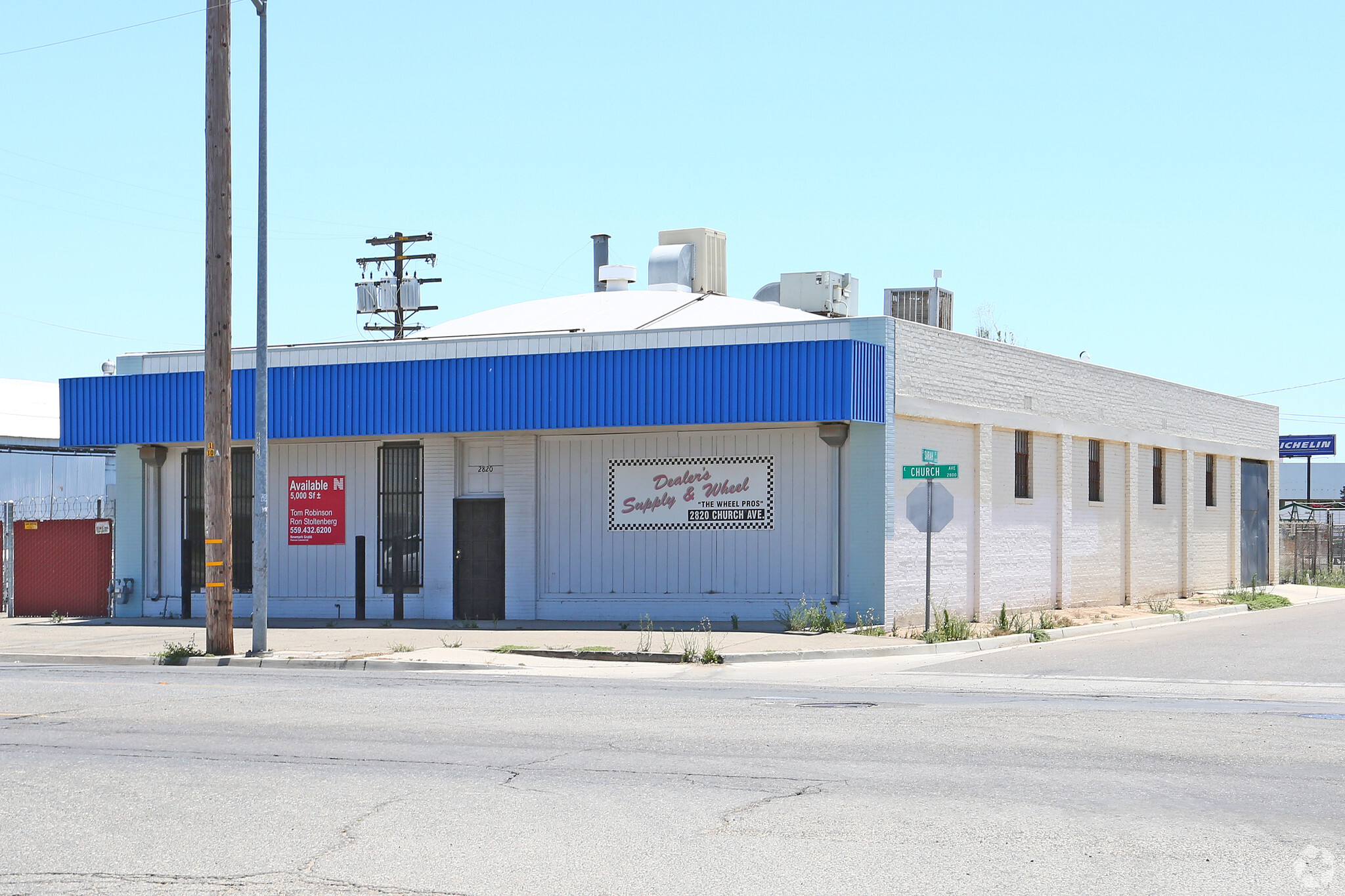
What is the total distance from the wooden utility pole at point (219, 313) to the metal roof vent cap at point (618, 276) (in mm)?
14673

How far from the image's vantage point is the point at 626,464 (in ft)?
80.7

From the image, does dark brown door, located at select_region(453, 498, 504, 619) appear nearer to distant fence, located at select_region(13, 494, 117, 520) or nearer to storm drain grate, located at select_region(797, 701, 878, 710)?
distant fence, located at select_region(13, 494, 117, 520)

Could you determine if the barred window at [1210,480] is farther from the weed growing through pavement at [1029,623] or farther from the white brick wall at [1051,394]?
the weed growing through pavement at [1029,623]

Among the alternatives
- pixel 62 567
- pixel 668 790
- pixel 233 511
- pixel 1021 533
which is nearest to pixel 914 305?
pixel 1021 533

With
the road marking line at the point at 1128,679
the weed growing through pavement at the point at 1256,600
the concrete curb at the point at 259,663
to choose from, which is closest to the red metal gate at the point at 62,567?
the concrete curb at the point at 259,663

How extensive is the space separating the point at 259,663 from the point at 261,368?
4140 millimetres

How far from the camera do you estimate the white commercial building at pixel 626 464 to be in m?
23.3

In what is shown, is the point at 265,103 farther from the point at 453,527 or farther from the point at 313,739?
the point at 313,739

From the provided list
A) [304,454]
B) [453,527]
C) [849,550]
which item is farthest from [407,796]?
[304,454]

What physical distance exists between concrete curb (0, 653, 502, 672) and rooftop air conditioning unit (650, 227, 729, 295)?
51.3ft

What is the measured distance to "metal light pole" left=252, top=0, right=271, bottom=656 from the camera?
19594mm

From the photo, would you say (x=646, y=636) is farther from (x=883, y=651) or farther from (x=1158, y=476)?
(x=1158, y=476)

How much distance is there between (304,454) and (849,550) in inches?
414

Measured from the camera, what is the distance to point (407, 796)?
873cm
